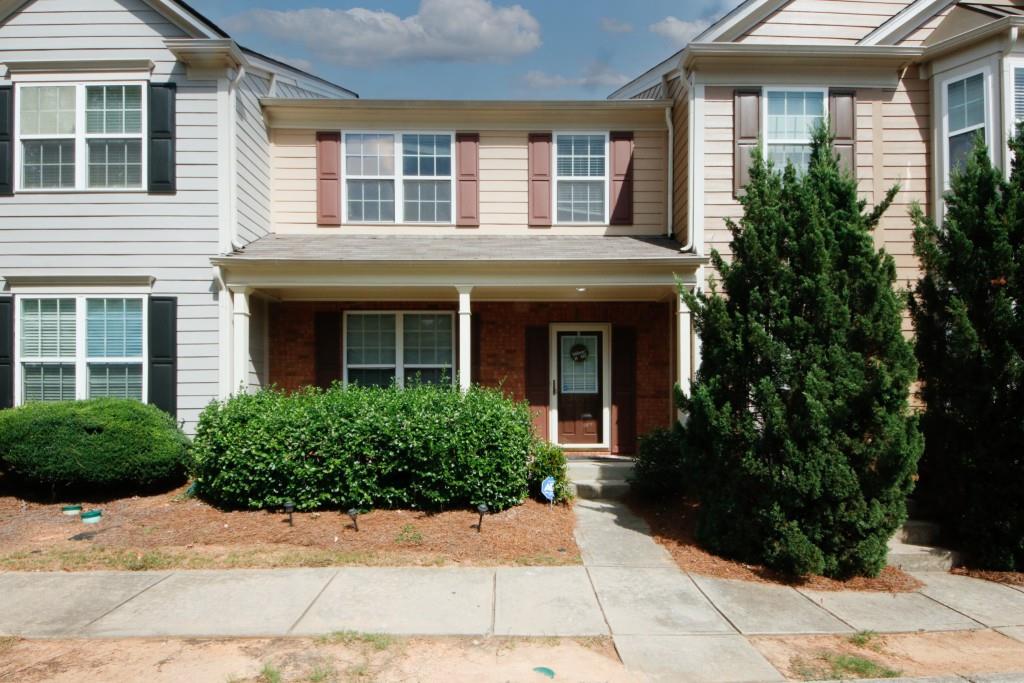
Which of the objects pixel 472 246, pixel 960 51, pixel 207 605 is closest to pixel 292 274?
pixel 472 246

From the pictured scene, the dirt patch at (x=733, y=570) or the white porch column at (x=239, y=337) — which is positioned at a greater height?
the white porch column at (x=239, y=337)

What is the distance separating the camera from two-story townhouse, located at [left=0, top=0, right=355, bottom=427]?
9.43 meters

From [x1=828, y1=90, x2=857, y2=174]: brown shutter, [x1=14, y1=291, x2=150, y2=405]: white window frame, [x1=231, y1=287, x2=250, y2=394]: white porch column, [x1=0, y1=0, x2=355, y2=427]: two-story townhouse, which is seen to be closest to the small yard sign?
[x1=231, y1=287, x2=250, y2=394]: white porch column

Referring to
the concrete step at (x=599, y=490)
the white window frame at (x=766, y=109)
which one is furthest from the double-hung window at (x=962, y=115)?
the concrete step at (x=599, y=490)

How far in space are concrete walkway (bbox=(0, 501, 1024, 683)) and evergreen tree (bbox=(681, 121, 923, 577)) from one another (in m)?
0.62

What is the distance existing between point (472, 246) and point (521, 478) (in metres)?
3.90

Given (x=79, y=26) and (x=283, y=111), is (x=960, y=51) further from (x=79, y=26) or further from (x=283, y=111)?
(x=79, y=26)

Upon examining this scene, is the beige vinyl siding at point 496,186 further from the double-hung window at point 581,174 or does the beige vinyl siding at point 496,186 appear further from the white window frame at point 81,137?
the white window frame at point 81,137

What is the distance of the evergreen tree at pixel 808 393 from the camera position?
612cm

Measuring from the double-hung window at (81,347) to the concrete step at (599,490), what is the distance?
20.2ft

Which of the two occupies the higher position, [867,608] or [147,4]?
[147,4]

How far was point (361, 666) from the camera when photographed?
14.3 ft

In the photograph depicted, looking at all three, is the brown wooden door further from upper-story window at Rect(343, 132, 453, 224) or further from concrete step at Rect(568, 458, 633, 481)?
upper-story window at Rect(343, 132, 453, 224)

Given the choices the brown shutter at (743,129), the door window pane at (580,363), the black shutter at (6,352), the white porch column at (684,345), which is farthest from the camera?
the door window pane at (580,363)
